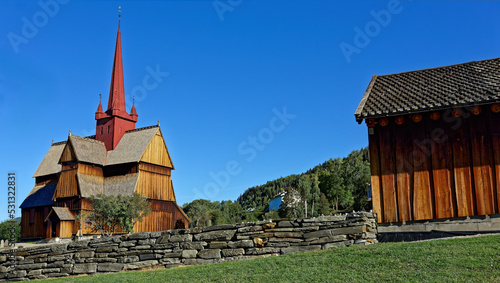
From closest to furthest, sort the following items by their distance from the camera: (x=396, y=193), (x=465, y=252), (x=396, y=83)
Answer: (x=465, y=252) < (x=396, y=193) < (x=396, y=83)

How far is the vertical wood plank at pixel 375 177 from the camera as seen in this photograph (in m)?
15.4

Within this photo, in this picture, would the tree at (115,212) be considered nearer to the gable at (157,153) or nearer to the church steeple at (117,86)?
the gable at (157,153)

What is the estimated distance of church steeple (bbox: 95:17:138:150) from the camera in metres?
53.5

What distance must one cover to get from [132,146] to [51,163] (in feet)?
44.5

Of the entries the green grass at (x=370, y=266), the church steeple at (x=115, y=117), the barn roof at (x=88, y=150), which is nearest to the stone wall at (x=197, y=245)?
the green grass at (x=370, y=266)

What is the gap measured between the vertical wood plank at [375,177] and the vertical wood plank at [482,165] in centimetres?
313

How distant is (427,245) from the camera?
38.5ft

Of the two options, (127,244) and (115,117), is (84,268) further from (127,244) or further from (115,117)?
(115,117)

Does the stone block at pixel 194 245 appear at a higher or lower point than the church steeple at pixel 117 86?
lower

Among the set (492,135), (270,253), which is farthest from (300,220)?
(492,135)

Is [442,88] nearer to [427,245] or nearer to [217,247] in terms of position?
[427,245]

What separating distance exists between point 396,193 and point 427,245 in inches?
148

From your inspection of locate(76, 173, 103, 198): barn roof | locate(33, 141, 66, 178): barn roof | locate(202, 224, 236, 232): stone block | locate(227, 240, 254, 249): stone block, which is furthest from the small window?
locate(227, 240, 254, 249): stone block

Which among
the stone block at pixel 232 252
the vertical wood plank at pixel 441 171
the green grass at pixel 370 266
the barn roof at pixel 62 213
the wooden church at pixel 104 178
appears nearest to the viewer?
the green grass at pixel 370 266
